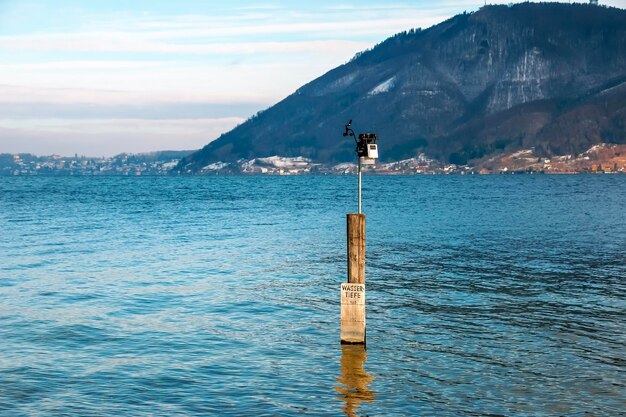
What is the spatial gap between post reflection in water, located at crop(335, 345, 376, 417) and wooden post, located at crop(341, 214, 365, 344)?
53 centimetres

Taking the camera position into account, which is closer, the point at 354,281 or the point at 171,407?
the point at 171,407

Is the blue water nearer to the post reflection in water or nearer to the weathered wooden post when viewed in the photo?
the post reflection in water

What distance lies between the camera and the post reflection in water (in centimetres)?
2133

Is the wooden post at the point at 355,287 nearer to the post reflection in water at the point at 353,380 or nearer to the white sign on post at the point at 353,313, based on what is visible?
the white sign on post at the point at 353,313

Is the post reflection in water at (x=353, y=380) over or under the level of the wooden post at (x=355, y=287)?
under

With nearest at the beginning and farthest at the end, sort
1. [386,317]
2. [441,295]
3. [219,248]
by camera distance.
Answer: [386,317] → [441,295] → [219,248]

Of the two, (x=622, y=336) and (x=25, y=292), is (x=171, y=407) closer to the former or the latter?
(x=622, y=336)

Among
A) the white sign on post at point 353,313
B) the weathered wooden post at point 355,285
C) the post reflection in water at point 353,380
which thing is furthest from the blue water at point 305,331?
the weathered wooden post at point 355,285

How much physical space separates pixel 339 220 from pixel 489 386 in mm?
76327

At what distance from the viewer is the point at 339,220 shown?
324 feet

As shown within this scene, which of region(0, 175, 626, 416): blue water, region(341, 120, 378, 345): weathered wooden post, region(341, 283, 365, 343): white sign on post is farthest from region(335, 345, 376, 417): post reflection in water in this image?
region(341, 120, 378, 345): weathered wooden post

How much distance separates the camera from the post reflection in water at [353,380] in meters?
21.3

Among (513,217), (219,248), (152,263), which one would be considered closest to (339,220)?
(513,217)

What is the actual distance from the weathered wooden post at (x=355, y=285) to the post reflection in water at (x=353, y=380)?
53cm
